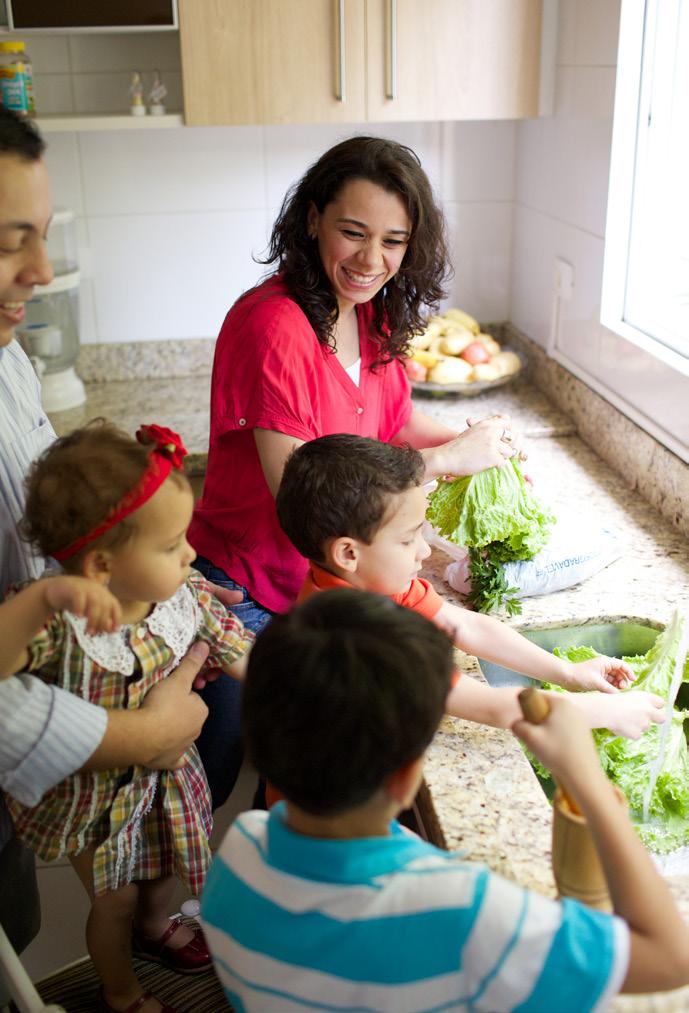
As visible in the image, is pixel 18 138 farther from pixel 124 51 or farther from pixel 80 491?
pixel 124 51

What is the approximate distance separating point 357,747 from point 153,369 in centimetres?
218

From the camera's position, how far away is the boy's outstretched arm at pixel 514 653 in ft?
4.35

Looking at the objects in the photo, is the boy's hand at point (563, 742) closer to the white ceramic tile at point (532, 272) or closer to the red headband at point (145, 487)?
the red headband at point (145, 487)

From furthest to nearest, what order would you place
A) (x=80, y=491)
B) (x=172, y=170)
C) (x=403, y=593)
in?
(x=172, y=170), (x=403, y=593), (x=80, y=491)

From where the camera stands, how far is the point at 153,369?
2.78 meters

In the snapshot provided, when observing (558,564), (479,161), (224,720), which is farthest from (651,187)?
(224,720)

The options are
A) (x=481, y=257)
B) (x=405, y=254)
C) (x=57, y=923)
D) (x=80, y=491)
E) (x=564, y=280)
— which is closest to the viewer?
(x=80, y=491)

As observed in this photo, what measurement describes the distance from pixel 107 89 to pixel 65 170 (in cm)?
24

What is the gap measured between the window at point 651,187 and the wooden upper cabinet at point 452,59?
34 cm

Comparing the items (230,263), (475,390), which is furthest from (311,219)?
(230,263)

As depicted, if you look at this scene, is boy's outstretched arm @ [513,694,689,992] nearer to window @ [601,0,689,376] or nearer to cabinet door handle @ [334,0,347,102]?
window @ [601,0,689,376]

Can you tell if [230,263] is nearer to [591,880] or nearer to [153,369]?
[153,369]

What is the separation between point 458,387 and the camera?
2461mm

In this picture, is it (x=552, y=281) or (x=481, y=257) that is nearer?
(x=552, y=281)
